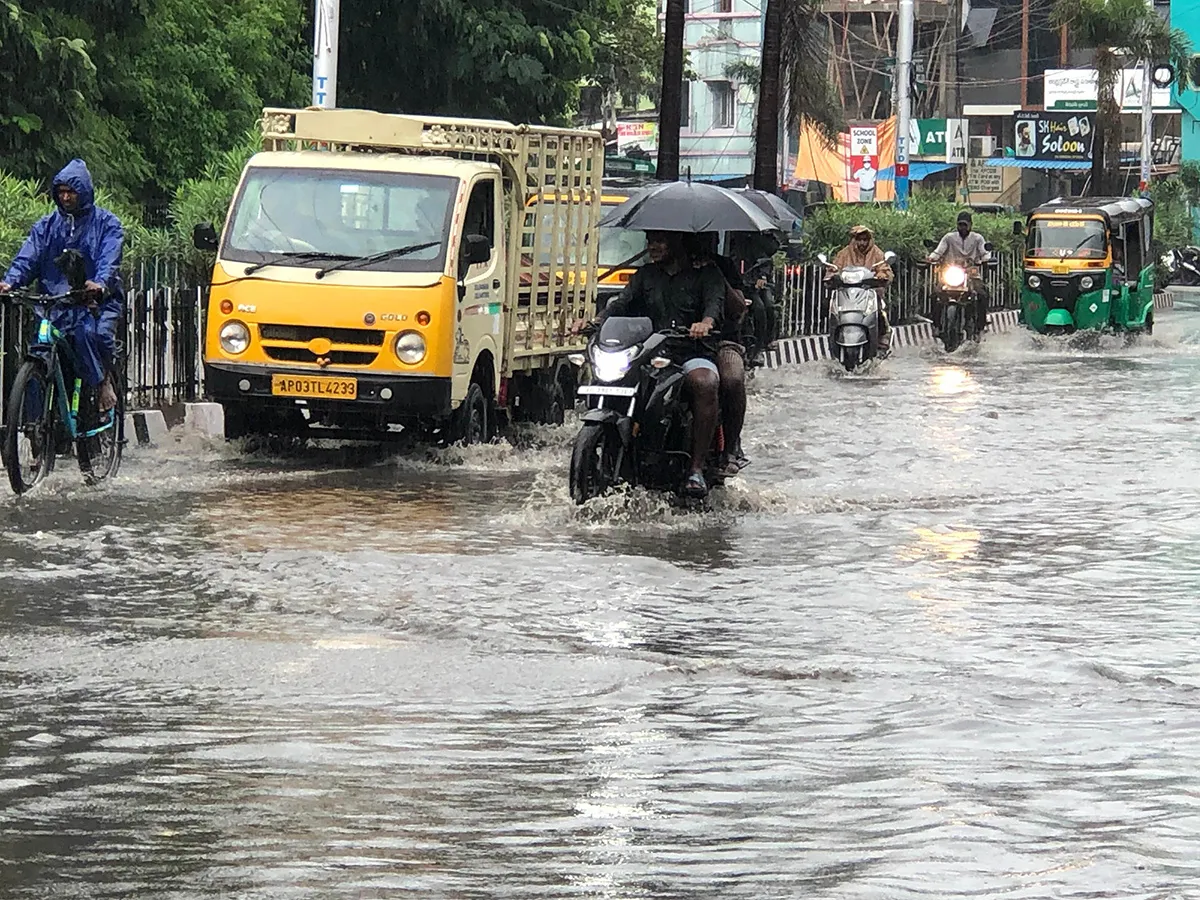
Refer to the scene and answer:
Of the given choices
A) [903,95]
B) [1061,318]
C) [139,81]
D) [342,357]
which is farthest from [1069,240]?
[342,357]

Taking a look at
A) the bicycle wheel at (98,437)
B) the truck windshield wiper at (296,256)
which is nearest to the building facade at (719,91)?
the truck windshield wiper at (296,256)

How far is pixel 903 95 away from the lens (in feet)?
141

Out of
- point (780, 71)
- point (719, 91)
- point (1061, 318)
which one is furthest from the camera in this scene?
point (719, 91)

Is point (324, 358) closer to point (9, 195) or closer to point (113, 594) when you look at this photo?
point (9, 195)

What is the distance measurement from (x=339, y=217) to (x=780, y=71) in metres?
19.9

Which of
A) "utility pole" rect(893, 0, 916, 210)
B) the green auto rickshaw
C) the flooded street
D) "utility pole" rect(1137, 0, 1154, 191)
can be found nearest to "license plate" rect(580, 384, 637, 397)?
the flooded street

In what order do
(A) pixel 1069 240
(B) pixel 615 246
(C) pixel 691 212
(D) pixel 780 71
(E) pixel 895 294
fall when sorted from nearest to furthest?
(C) pixel 691 212 → (B) pixel 615 246 → (D) pixel 780 71 → (A) pixel 1069 240 → (E) pixel 895 294

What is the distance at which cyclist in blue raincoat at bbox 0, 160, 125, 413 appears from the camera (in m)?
12.6

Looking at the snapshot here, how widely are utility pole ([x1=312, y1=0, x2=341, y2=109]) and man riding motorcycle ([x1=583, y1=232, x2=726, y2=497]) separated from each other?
724 centimetres

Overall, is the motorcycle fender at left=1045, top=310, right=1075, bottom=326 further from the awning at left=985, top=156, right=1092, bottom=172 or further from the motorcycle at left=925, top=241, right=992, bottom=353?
the awning at left=985, top=156, right=1092, bottom=172

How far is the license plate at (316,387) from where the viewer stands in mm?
14336

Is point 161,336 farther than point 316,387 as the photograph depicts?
Yes

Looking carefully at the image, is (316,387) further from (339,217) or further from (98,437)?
(98,437)

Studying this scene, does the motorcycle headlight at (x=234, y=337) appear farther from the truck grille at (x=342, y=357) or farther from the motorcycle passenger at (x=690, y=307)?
the motorcycle passenger at (x=690, y=307)
